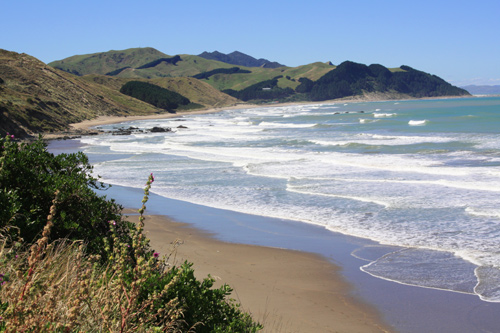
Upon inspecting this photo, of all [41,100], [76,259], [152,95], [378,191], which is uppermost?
[152,95]

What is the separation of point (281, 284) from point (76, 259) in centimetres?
442

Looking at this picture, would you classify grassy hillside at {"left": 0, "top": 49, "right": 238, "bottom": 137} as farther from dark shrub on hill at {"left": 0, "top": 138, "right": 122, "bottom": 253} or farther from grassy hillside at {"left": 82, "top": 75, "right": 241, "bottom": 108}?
grassy hillside at {"left": 82, "top": 75, "right": 241, "bottom": 108}

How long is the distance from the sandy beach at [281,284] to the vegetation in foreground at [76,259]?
97cm

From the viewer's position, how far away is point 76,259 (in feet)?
12.3

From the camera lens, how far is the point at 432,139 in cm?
3378

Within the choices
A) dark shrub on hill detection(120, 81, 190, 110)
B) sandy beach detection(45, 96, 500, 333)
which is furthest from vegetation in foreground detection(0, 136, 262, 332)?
dark shrub on hill detection(120, 81, 190, 110)

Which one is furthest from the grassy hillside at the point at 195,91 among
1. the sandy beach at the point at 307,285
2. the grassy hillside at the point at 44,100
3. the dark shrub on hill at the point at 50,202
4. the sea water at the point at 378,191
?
the dark shrub on hill at the point at 50,202

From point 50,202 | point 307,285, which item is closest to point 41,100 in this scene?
point 50,202

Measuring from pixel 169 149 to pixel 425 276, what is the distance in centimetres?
2624

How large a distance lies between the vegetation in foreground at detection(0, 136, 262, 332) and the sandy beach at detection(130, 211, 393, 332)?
967 mm

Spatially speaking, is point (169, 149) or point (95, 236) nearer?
point (95, 236)

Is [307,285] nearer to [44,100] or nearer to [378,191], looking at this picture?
[378,191]

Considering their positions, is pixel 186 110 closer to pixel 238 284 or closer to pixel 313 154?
pixel 313 154

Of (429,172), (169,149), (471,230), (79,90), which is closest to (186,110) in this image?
(79,90)
